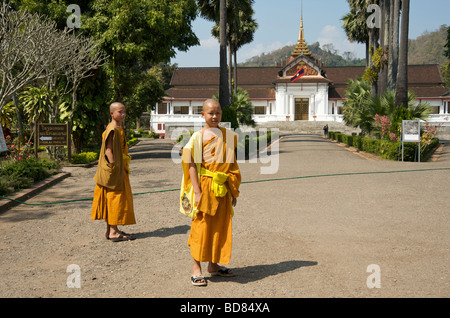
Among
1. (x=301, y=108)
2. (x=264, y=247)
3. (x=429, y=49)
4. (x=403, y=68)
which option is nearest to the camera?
(x=264, y=247)

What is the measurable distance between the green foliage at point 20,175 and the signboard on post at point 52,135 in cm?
211

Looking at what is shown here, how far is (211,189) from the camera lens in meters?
4.25

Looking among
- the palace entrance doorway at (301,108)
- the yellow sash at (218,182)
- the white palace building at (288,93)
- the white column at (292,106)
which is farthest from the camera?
the palace entrance doorway at (301,108)

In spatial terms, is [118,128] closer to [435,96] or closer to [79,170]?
[79,170]

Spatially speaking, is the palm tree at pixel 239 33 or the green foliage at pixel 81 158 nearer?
the green foliage at pixel 81 158

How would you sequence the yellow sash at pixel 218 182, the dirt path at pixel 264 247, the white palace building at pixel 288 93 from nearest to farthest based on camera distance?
1. the dirt path at pixel 264 247
2. the yellow sash at pixel 218 182
3. the white palace building at pixel 288 93

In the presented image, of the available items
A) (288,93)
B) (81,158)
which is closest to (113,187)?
(81,158)

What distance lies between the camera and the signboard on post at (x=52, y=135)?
1452 cm

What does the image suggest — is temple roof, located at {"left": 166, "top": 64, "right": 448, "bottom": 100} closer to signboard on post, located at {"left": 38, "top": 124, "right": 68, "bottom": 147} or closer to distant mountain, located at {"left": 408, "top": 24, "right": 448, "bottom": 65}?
signboard on post, located at {"left": 38, "top": 124, "right": 68, "bottom": 147}

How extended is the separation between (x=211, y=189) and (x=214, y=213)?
0.70 feet

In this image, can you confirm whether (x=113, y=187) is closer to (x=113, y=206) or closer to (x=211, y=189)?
(x=113, y=206)

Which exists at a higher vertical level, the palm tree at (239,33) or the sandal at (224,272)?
the palm tree at (239,33)

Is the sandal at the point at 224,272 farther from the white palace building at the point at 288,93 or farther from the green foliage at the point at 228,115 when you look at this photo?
the white palace building at the point at 288,93

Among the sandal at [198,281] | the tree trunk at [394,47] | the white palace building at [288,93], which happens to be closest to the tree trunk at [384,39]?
the tree trunk at [394,47]
